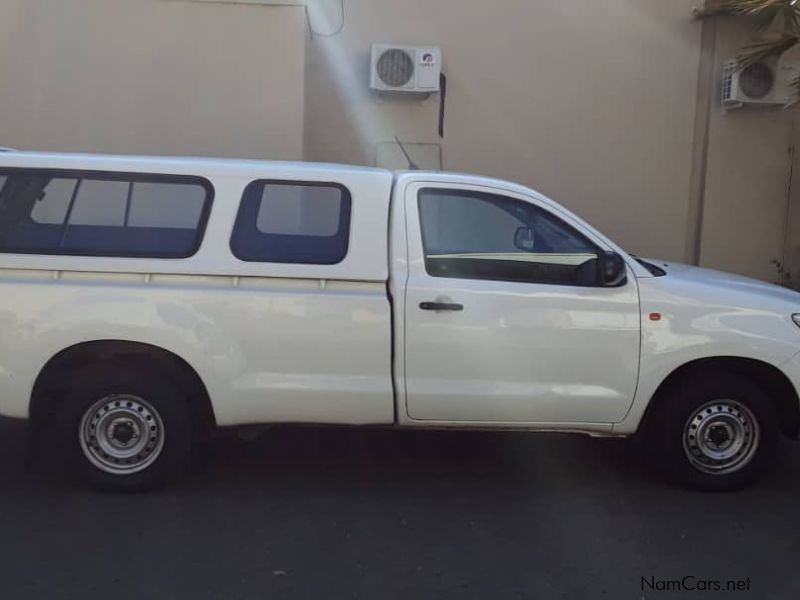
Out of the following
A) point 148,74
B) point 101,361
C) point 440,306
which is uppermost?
point 148,74

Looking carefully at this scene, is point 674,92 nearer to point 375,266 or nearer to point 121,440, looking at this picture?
point 375,266

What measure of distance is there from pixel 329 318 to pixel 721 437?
98.9 inches

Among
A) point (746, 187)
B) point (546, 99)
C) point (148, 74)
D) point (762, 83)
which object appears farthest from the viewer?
point (746, 187)

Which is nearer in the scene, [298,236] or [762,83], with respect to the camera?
[298,236]

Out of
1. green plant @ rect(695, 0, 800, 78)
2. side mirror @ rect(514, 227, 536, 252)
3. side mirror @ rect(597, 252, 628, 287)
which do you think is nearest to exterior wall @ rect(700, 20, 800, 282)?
green plant @ rect(695, 0, 800, 78)

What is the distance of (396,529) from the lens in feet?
15.4

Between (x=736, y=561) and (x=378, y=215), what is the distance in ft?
8.88

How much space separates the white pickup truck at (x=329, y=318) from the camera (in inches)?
195

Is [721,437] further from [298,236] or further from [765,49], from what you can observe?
[765,49]

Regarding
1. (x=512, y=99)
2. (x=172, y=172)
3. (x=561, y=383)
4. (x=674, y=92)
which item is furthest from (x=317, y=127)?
(x=561, y=383)

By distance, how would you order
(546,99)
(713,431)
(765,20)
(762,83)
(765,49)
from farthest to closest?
(546,99) < (762,83) < (765,49) < (765,20) < (713,431)

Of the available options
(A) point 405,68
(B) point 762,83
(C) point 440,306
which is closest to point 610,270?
(C) point 440,306

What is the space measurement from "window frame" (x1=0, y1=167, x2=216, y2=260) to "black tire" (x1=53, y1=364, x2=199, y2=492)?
673 millimetres

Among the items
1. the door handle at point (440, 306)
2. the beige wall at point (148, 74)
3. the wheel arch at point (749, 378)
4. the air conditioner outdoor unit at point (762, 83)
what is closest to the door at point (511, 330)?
the door handle at point (440, 306)
